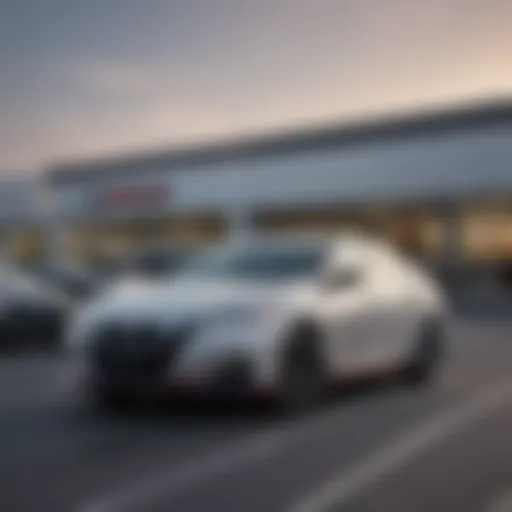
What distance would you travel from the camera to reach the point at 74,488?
5.28 m

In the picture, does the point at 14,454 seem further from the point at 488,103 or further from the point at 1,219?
the point at 488,103

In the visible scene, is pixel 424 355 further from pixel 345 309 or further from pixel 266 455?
pixel 266 455

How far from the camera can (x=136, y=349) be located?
23.7ft

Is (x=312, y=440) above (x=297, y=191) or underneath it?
underneath

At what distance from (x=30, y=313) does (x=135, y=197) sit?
4.69 m

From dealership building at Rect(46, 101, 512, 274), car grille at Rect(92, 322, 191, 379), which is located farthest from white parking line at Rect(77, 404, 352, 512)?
dealership building at Rect(46, 101, 512, 274)

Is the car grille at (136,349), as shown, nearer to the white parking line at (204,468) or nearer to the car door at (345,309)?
the white parking line at (204,468)

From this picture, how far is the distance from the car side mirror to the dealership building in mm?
371

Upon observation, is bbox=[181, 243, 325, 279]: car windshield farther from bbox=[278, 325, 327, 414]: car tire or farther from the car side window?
bbox=[278, 325, 327, 414]: car tire

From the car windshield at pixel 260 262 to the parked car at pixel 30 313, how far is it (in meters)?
3.12

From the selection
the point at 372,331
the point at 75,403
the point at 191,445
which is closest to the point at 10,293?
the point at 75,403

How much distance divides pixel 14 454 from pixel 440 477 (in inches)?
85.0

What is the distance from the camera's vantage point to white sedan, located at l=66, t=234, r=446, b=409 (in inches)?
281

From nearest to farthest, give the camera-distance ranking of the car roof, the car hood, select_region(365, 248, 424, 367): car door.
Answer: the car hood, the car roof, select_region(365, 248, 424, 367): car door
